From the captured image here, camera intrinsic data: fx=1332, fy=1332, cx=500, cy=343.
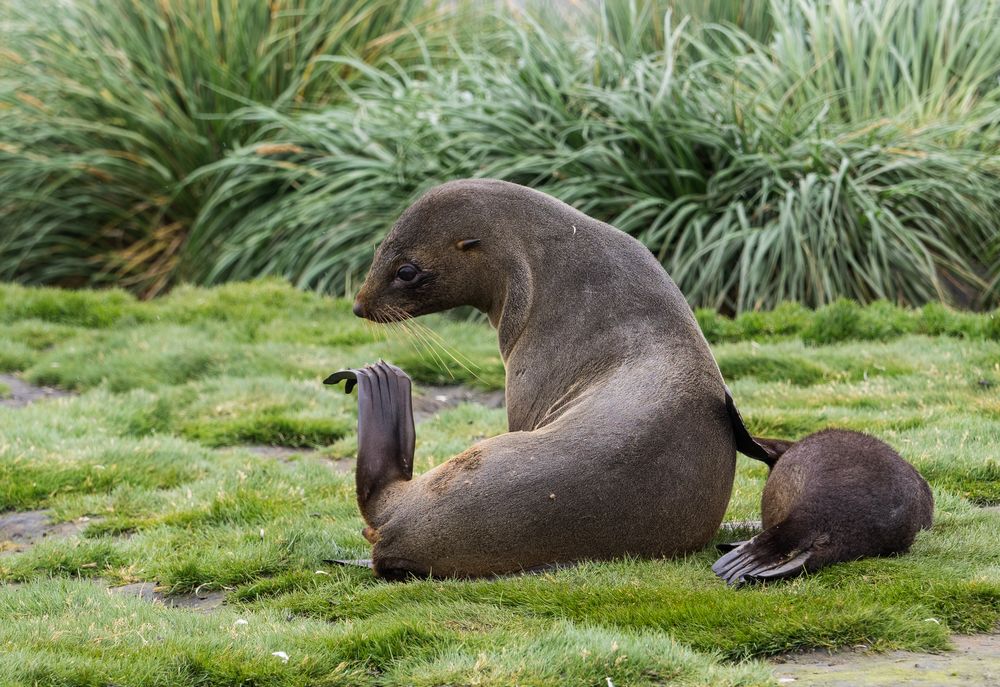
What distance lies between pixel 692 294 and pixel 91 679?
7.37 meters

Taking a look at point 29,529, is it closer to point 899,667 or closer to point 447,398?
point 447,398

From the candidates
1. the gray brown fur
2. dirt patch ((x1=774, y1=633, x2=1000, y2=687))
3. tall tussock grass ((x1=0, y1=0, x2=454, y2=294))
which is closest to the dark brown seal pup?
the gray brown fur

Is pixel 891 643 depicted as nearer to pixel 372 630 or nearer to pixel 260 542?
pixel 372 630

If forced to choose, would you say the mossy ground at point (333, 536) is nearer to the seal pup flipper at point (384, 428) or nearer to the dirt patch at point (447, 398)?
the dirt patch at point (447, 398)

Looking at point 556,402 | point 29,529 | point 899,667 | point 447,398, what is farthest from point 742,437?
point 447,398

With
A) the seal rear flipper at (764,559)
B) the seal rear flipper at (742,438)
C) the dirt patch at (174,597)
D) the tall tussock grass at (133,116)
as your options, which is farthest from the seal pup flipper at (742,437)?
the tall tussock grass at (133,116)

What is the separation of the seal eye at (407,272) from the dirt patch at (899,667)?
2411mm

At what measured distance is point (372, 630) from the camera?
14.3 ft

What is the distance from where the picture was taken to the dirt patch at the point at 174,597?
16.9 feet

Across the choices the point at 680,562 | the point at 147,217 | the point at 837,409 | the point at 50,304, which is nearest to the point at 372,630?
the point at 680,562

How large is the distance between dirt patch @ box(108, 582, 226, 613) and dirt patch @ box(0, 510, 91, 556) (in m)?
0.93

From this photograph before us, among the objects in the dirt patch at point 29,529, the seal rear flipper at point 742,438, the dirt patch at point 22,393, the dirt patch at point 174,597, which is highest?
the seal rear flipper at point 742,438

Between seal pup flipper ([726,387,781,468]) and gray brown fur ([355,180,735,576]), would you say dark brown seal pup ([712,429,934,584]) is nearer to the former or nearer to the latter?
seal pup flipper ([726,387,781,468])

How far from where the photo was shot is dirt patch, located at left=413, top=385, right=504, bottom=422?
29.6 feet
